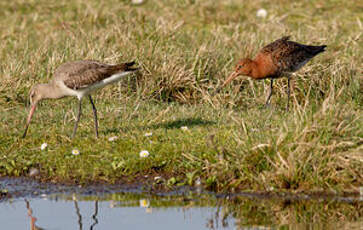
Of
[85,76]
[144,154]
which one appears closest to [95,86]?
[85,76]

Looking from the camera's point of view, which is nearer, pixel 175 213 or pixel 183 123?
pixel 175 213

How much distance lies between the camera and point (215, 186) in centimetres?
841

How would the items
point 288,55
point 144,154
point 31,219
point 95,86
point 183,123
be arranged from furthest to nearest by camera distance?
point 288,55
point 183,123
point 95,86
point 144,154
point 31,219

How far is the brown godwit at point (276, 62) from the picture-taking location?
11.5 metres

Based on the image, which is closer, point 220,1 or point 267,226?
point 267,226

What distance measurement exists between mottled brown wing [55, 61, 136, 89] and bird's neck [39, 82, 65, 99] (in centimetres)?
23

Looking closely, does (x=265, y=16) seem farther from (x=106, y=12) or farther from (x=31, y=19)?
(x=31, y=19)

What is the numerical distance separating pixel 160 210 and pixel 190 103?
189 inches

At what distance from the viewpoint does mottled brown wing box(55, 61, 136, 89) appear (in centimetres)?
974

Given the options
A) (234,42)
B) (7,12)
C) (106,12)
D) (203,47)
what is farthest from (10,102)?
(7,12)

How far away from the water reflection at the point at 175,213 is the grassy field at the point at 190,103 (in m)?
0.41

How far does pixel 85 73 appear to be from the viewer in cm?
977

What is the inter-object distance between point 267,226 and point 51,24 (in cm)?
1126

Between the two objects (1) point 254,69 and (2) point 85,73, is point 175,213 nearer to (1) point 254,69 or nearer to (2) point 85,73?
(2) point 85,73
